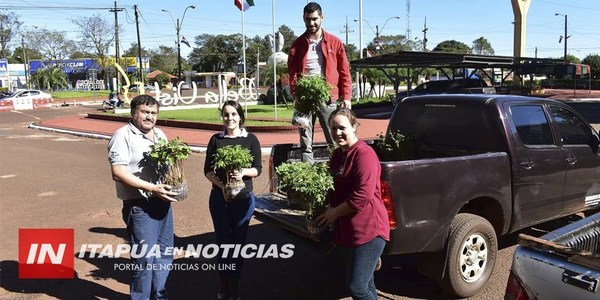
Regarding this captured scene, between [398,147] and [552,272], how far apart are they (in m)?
3.13

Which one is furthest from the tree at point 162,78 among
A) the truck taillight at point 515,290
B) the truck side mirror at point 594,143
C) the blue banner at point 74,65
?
the truck taillight at point 515,290

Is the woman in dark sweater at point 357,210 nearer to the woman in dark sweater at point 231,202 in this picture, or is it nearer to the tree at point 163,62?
the woman in dark sweater at point 231,202

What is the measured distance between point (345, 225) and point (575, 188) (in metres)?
3.25

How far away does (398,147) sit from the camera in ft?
17.1

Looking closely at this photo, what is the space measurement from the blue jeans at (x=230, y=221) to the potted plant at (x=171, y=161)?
0.42 m

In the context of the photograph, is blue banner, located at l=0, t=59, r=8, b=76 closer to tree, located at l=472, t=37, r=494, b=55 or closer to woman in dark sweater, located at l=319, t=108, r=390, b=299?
woman in dark sweater, located at l=319, t=108, r=390, b=299

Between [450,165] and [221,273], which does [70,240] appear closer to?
[221,273]

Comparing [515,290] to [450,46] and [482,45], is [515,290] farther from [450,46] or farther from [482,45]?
[482,45]

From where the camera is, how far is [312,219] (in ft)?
10.7

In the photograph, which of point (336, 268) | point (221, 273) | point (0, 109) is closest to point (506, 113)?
point (336, 268)

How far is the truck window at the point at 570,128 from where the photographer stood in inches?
198

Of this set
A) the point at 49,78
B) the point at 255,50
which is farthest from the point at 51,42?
the point at 255,50

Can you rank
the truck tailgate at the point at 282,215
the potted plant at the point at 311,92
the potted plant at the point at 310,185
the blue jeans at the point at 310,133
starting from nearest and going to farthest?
the potted plant at the point at 310,185 → the truck tailgate at the point at 282,215 → the potted plant at the point at 311,92 → the blue jeans at the point at 310,133

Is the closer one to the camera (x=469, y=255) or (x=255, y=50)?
(x=469, y=255)
